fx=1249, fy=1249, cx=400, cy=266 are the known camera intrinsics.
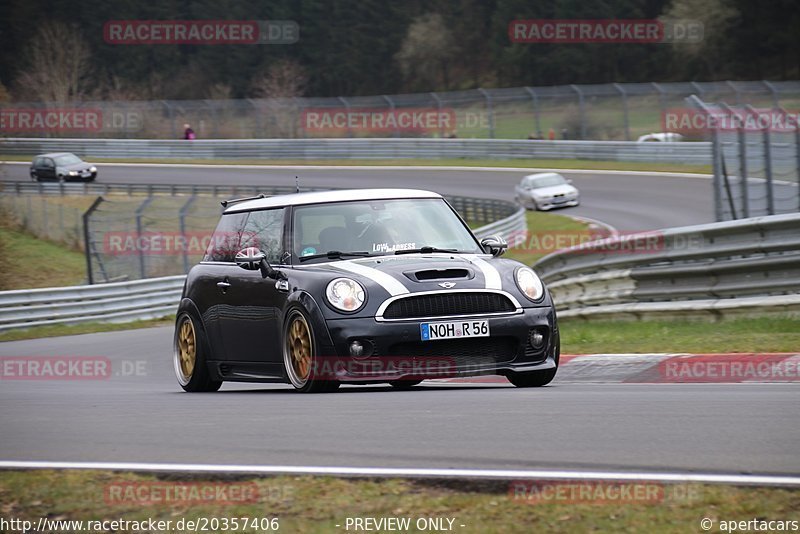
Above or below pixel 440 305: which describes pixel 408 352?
below

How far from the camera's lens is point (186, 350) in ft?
35.2

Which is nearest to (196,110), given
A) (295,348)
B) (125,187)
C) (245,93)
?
(125,187)

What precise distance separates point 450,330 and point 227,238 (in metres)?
2.80

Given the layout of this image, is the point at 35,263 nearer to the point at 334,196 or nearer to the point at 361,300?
the point at 334,196

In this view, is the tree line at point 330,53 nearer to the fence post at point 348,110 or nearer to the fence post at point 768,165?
the fence post at point 348,110

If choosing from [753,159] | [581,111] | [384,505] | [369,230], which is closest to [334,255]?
[369,230]

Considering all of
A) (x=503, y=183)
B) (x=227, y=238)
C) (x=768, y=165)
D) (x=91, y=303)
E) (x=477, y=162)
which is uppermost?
(x=477, y=162)

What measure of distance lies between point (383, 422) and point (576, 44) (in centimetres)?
7492

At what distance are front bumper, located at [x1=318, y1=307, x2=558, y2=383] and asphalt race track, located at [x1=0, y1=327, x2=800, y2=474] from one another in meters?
0.17

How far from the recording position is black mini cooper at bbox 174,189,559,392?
27.2 ft

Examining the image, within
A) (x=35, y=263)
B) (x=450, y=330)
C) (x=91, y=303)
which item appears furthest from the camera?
(x=35, y=263)

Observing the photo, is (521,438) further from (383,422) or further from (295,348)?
(295,348)

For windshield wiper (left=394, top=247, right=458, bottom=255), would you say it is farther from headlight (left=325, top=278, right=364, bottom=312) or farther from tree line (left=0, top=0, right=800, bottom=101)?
tree line (left=0, top=0, right=800, bottom=101)

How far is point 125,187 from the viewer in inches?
1923
